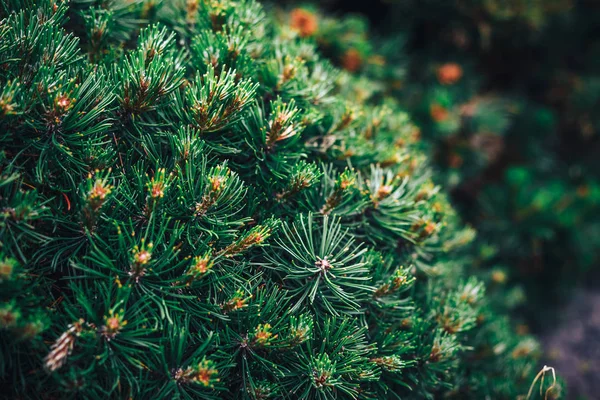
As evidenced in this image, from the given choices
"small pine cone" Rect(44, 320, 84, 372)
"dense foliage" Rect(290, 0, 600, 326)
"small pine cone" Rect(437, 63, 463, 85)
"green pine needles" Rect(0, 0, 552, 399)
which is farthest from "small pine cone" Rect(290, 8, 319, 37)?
"small pine cone" Rect(44, 320, 84, 372)

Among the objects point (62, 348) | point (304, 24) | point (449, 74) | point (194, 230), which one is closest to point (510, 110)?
point (449, 74)

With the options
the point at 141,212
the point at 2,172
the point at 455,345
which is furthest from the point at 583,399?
the point at 2,172

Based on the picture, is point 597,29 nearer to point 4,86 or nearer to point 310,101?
point 310,101

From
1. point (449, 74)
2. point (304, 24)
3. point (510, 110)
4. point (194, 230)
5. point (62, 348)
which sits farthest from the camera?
point (510, 110)

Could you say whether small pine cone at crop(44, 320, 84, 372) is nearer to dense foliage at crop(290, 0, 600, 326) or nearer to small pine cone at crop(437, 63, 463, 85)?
dense foliage at crop(290, 0, 600, 326)

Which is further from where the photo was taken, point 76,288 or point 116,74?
point 116,74

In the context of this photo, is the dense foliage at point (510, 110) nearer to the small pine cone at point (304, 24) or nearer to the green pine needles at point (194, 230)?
the small pine cone at point (304, 24)

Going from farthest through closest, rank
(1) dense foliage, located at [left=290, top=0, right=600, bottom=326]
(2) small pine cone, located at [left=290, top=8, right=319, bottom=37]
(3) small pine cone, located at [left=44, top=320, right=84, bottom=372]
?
(1) dense foliage, located at [left=290, top=0, right=600, bottom=326] → (2) small pine cone, located at [left=290, top=8, right=319, bottom=37] → (3) small pine cone, located at [left=44, top=320, right=84, bottom=372]

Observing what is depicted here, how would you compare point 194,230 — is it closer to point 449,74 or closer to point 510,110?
point 449,74
